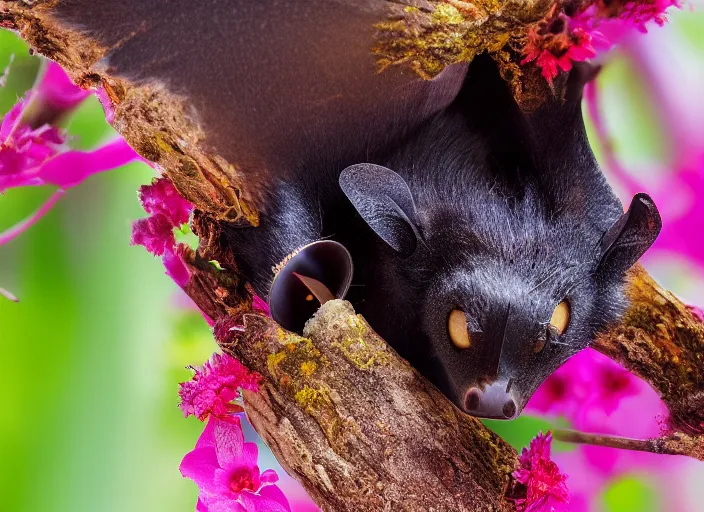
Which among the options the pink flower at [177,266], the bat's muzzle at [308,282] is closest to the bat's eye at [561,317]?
the bat's muzzle at [308,282]

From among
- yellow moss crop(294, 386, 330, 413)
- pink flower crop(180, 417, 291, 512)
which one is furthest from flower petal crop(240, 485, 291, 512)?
yellow moss crop(294, 386, 330, 413)

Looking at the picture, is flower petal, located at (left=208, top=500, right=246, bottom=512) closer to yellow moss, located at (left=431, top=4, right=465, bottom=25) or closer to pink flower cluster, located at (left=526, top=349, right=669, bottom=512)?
pink flower cluster, located at (left=526, top=349, right=669, bottom=512)

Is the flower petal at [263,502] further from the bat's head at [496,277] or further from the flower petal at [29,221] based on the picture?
the flower petal at [29,221]

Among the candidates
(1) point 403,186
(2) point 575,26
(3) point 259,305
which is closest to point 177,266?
(3) point 259,305

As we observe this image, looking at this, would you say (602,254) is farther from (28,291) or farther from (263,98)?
(28,291)

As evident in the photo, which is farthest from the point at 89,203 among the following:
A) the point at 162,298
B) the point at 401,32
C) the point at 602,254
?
the point at 602,254
